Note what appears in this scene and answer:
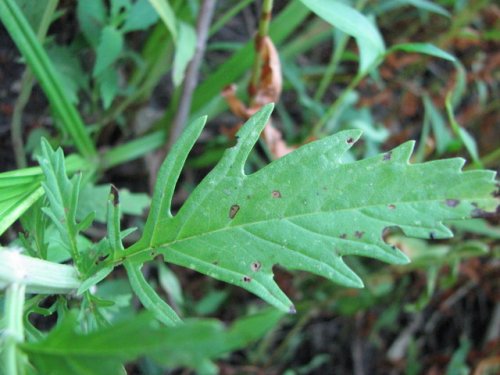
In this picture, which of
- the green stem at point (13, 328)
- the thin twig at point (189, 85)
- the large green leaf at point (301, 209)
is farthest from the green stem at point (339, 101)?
the green stem at point (13, 328)

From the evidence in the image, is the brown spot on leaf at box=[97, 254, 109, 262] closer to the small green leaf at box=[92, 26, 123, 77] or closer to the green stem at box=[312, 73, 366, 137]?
the small green leaf at box=[92, 26, 123, 77]

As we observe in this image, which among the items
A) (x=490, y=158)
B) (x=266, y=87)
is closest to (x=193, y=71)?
(x=266, y=87)

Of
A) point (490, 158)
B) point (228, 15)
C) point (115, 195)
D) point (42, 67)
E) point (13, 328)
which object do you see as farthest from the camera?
point (490, 158)

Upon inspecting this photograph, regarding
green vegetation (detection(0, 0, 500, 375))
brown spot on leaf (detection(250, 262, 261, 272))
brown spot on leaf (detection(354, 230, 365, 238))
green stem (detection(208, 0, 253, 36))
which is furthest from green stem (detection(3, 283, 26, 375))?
green stem (detection(208, 0, 253, 36))

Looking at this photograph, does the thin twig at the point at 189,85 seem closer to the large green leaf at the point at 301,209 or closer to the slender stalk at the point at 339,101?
the slender stalk at the point at 339,101

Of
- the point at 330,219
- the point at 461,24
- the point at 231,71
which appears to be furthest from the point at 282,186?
the point at 461,24

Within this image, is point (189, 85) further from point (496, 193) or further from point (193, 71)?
point (496, 193)

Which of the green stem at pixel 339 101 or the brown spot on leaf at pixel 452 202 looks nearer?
the brown spot on leaf at pixel 452 202
